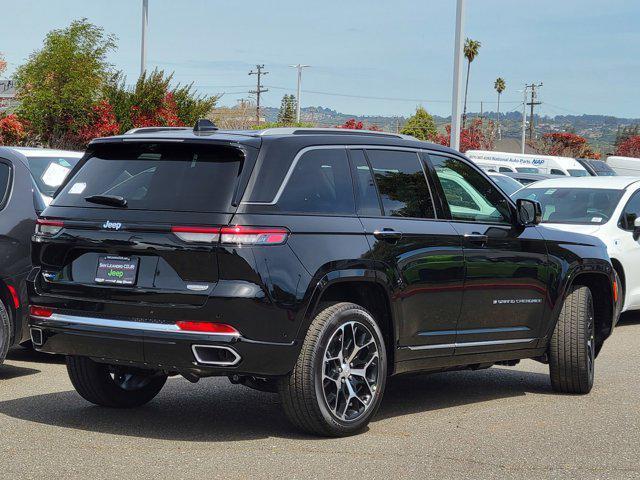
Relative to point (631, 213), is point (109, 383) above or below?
below

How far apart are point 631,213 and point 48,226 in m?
8.63

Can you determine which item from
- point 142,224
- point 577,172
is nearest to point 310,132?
point 142,224

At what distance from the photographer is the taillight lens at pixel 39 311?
6.92m

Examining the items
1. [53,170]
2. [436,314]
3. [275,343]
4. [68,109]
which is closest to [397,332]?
[436,314]

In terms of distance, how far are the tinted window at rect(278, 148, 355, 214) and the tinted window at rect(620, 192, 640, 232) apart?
7282 mm

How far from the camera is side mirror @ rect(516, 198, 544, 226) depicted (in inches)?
329

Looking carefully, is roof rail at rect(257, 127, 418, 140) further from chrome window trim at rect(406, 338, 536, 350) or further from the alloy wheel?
chrome window trim at rect(406, 338, 536, 350)

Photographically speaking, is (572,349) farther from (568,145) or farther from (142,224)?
(568,145)

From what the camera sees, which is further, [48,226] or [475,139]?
[475,139]

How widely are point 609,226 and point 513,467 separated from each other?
773 centimetres

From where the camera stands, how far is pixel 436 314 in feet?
24.7

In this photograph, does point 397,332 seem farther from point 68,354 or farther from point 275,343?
point 68,354

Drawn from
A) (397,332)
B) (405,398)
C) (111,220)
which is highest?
(111,220)

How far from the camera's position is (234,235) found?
20.8 ft
